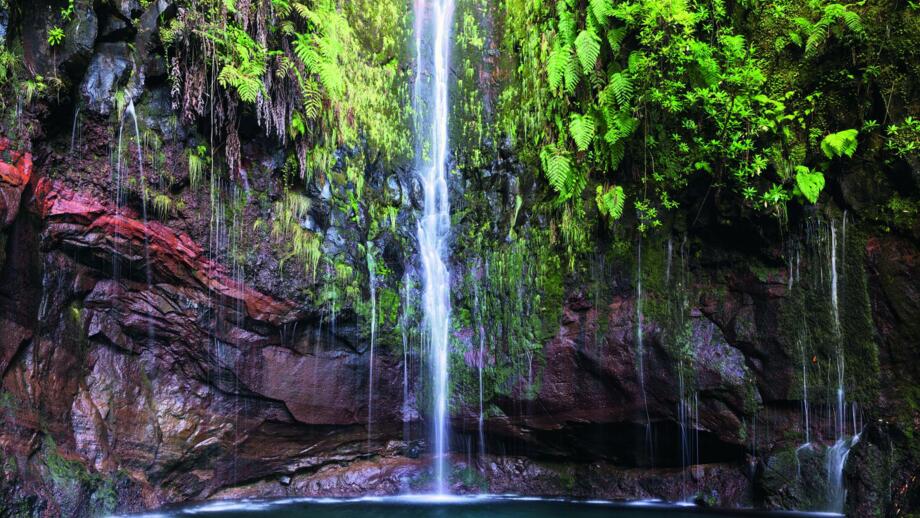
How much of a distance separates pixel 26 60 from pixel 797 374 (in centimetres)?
1057

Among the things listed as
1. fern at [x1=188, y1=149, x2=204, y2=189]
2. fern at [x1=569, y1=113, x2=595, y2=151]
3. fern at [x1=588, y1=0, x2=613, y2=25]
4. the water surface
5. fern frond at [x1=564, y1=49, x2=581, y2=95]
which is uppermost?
fern at [x1=588, y1=0, x2=613, y2=25]

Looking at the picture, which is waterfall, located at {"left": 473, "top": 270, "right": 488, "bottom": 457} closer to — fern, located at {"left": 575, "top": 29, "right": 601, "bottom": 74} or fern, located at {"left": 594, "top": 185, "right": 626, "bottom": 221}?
fern, located at {"left": 594, "top": 185, "right": 626, "bottom": 221}

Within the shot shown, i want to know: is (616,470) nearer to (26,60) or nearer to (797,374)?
(797,374)

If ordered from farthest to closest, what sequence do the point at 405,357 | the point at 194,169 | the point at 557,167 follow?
the point at 405,357 < the point at 557,167 < the point at 194,169

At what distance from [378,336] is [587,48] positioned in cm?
528

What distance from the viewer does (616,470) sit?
28.5 feet

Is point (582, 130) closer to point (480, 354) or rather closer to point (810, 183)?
point (810, 183)

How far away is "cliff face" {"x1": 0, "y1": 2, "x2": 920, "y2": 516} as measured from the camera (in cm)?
699

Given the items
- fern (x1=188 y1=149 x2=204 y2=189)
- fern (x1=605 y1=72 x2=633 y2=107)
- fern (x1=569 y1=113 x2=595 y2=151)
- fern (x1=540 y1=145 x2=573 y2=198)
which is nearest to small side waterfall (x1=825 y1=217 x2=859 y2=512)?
fern (x1=605 y1=72 x2=633 y2=107)

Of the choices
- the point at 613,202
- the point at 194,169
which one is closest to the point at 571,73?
the point at 613,202

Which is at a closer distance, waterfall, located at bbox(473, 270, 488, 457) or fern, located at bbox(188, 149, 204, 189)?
fern, located at bbox(188, 149, 204, 189)

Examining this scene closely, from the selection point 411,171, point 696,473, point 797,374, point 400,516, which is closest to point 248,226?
point 411,171

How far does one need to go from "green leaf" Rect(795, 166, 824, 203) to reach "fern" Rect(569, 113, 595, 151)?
2.75 m

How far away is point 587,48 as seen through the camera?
808 cm
